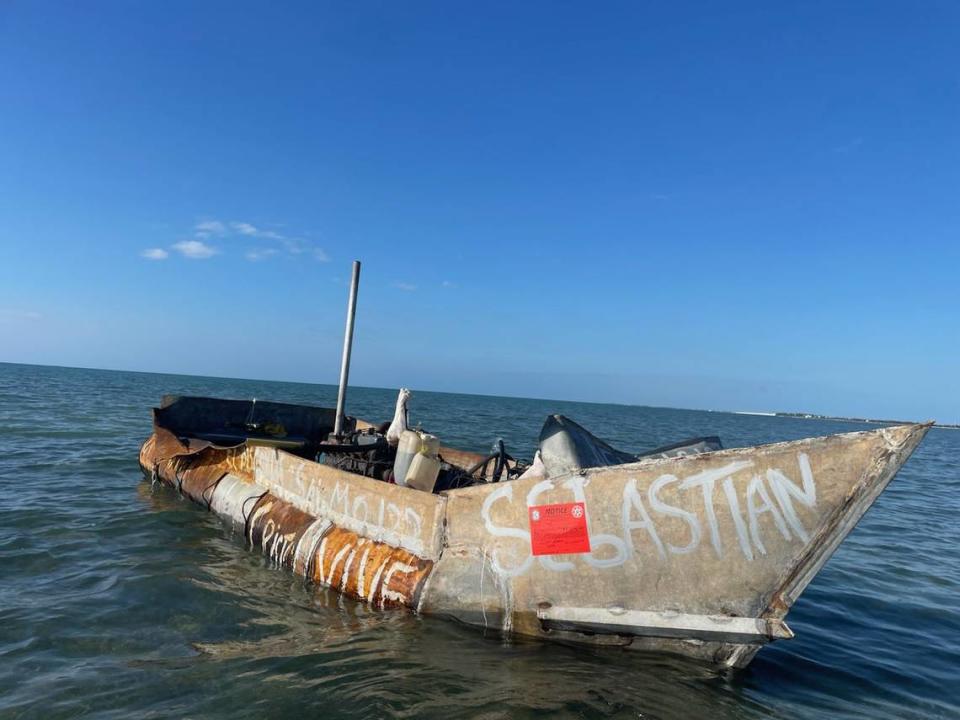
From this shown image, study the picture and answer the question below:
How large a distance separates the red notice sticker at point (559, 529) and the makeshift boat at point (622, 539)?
10 mm

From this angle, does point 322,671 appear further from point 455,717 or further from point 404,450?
point 404,450

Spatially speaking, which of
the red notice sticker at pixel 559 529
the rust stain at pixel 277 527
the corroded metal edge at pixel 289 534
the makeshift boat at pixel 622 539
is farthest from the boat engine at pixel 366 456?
the red notice sticker at pixel 559 529

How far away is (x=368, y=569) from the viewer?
17.6ft

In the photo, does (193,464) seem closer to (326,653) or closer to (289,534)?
(289,534)

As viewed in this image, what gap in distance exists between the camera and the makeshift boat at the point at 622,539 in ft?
12.6

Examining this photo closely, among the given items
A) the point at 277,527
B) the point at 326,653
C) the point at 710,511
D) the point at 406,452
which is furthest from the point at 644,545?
the point at 277,527

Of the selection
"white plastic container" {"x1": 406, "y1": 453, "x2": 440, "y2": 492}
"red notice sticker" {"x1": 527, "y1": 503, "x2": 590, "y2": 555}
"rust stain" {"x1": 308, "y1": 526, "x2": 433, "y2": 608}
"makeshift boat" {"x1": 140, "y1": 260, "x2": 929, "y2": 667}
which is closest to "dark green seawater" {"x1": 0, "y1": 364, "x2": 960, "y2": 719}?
"rust stain" {"x1": 308, "y1": 526, "x2": 433, "y2": 608}

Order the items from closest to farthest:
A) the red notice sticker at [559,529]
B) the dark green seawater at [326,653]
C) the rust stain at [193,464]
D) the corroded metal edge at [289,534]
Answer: the dark green seawater at [326,653], the red notice sticker at [559,529], the corroded metal edge at [289,534], the rust stain at [193,464]

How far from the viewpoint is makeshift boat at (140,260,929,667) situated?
3855 millimetres

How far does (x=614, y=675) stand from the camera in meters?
4.20

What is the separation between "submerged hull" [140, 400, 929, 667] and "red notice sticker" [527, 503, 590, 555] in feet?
0.03

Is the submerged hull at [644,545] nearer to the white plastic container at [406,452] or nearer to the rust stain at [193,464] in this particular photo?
the white plastic container at [406,452]

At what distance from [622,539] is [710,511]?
2.17 feet

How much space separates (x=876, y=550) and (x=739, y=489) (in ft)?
23.3
